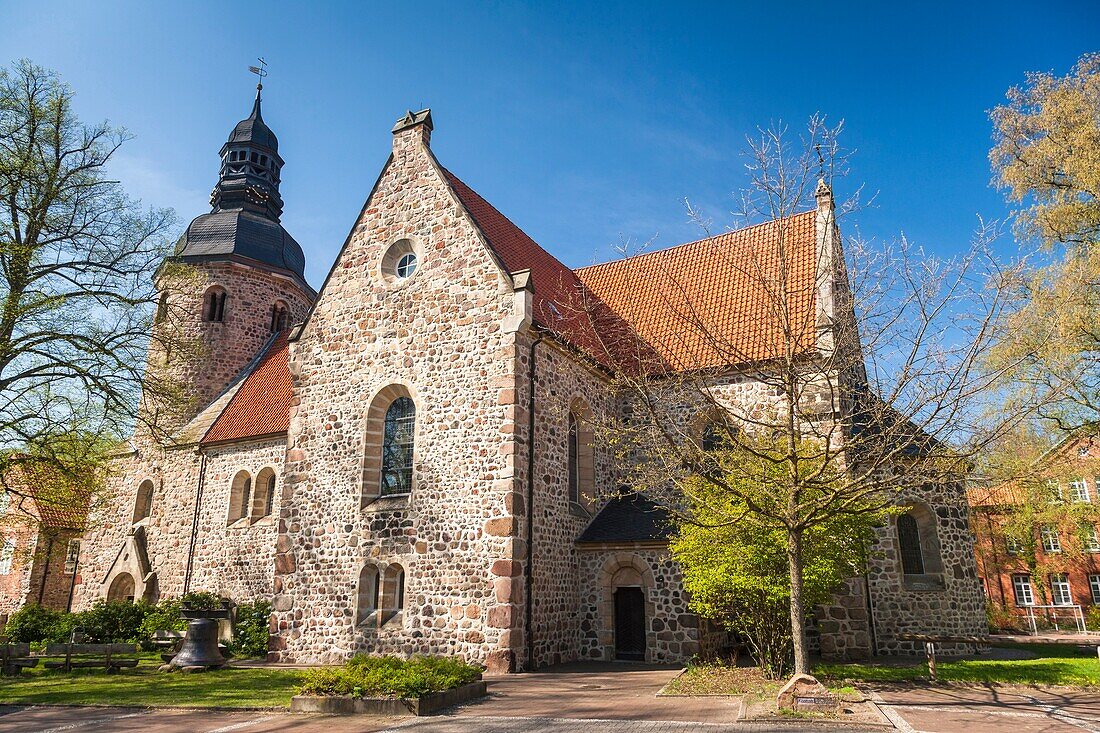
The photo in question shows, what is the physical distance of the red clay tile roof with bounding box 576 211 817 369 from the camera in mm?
17484

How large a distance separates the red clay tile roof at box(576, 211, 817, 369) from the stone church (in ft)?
0.76

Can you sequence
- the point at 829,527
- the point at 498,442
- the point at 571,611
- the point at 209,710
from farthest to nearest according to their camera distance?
the point at 571,611, the point at 498,442, the point at 829,527, the point at 209,710

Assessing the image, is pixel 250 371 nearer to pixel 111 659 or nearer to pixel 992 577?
pixel 111 659

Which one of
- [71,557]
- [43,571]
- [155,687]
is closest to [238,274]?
[71,557]

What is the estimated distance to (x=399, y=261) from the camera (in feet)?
56.2

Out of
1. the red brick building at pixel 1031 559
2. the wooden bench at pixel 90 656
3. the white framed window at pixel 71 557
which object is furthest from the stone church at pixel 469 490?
the red brick building at pixel 1031 559

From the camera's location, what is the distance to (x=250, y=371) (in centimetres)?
2662

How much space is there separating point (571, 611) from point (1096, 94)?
654 inches

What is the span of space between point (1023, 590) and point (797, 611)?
33741 millimetres

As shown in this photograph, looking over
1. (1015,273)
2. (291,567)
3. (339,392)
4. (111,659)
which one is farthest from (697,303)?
(111,659)

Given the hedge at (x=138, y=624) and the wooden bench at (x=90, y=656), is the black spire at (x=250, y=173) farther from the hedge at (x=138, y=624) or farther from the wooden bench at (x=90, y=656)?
the wooden bench at (x=90, y=656)

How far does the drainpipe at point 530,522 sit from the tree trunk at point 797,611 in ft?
17.7

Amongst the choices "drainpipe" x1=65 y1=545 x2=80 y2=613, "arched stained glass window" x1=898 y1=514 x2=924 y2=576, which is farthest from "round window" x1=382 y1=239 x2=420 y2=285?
"drainpipe" x1=65 y1=545 x2=80 y2=613

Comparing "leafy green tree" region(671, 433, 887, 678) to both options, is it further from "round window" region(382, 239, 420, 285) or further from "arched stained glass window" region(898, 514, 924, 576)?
"round window" region(382, 239, 420, 285)
